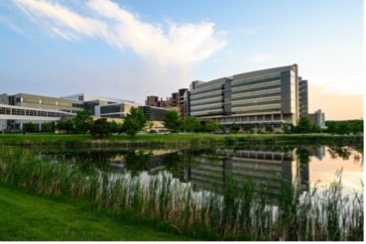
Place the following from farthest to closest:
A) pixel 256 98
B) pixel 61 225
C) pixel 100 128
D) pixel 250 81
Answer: pixel 250 81
pixel 256 98
pixel 100 128
pixel 61 225

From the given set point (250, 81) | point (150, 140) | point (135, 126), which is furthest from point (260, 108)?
point (150, 140)

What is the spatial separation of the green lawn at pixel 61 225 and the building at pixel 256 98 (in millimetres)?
110466

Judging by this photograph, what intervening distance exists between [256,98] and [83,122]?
79.2 m

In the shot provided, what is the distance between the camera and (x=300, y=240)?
28.8 feet

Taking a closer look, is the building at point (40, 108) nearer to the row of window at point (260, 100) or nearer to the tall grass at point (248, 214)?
the row of window at point (260, 100)

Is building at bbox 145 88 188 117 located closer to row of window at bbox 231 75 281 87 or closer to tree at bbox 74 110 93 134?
row of window at bbox 231 75 281 87

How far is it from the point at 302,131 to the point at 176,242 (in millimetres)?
88852

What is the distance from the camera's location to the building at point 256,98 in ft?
380

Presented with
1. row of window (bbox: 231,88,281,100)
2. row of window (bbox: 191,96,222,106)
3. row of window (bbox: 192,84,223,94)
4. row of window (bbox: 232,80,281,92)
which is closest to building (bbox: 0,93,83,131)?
row of window (bbox: 191,96,222,106)

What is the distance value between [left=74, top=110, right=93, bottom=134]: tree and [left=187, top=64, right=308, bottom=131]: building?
71535 millimetres

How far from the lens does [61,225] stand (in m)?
8.36

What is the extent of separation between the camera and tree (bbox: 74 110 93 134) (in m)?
58.8

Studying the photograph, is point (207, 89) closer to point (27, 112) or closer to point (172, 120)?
point (27, 112)

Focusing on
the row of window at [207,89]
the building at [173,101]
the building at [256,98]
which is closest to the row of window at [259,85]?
the building at [256,98]
